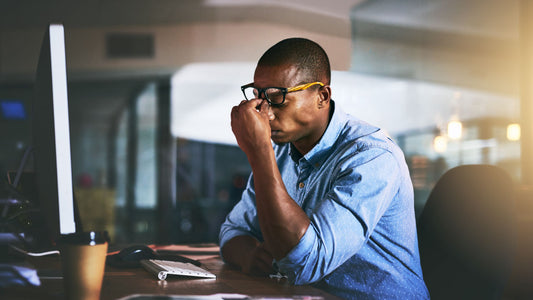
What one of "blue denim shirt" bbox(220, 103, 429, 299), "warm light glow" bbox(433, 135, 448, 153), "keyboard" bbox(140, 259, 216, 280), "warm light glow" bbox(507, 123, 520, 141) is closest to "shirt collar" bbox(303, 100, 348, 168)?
"blue denim shirt" bbox(220, 103, 429, 299)

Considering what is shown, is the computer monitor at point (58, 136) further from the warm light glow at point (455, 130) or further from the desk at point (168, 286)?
the warm light glow at point (455, 130)

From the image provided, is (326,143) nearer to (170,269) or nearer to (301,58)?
(301,58)

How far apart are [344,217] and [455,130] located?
13.8 feet

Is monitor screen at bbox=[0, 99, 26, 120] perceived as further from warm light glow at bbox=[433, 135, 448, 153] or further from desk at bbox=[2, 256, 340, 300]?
desk at bbox=[2, 256, 340, 300]

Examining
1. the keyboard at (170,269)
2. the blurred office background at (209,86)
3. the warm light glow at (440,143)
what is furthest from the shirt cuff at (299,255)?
the warm light glow at (440,143)

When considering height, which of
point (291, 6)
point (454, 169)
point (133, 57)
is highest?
point (291, 6)

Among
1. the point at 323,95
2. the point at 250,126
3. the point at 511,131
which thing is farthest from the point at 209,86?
the point at 250,126

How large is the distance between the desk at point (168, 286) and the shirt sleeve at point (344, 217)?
0.06 meters

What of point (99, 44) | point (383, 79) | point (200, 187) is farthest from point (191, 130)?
point (383, 79)

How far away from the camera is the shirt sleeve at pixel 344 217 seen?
1.04m

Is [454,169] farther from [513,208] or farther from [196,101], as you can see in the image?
[196,101]

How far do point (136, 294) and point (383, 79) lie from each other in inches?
175

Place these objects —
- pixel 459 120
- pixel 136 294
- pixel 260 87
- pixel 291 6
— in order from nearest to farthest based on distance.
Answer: pixel 136 294 < pixel 260 87 < pixel 459 120 < pixel 291 6

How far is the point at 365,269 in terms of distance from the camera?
3.95 ft
